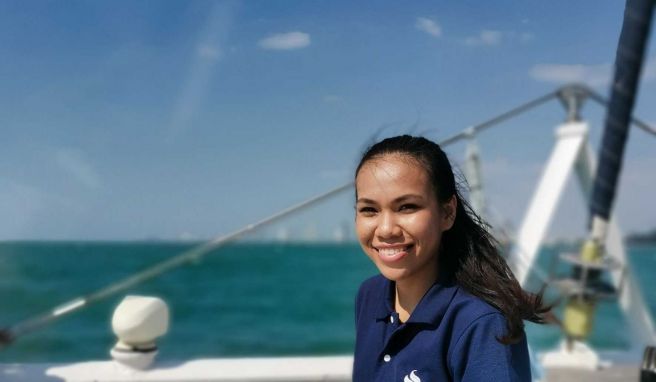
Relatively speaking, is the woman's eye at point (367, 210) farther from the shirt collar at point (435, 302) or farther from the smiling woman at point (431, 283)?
the shirt collar at point (435, 302)

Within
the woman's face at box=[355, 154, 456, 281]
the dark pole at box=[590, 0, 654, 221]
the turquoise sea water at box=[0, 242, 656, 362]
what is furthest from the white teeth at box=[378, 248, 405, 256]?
the turquoise sea water at box=[0, 242, 656, 362]

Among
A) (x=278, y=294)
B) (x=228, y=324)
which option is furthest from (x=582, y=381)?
A: (x=278, y=294)

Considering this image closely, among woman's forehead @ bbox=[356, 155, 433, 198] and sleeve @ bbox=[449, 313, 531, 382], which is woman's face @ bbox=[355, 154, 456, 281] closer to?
woman's forehead @ bbox=[356, 155, 433, 198]

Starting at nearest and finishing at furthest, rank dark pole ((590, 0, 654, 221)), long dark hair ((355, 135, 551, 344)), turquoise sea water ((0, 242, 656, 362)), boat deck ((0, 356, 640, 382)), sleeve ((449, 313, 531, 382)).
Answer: sleeve ((449, 313, 531, 382)) < long dark hair ((355, 135, 551, 344)) < boat deck ((0, 356, 640, 382)) < dark pole ((590, 0, 654, 221)) < turquoise sea water ((0, 242, 656, 362))

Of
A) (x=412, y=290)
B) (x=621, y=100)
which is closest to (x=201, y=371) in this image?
(x=412, y=290)

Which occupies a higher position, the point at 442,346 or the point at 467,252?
the point at 467,252

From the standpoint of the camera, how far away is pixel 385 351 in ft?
3.26

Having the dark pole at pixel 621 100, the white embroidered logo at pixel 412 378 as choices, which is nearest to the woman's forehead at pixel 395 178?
the white embroidered logo at pixel 412 378

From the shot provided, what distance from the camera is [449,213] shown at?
100cm

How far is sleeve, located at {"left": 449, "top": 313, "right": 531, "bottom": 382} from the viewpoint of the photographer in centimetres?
85

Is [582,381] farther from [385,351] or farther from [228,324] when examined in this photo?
[228,324]

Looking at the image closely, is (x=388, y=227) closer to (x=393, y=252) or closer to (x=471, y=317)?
(x=393, y=252)

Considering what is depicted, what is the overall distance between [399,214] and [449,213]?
0.10 metres

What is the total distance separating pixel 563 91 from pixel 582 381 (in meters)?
1.43
